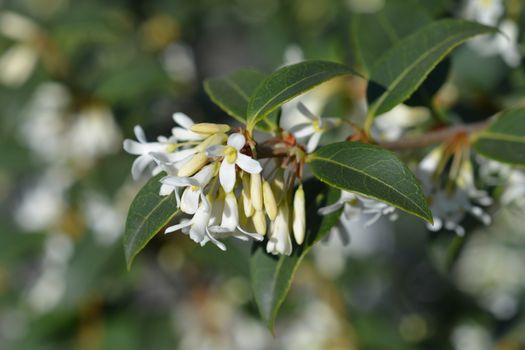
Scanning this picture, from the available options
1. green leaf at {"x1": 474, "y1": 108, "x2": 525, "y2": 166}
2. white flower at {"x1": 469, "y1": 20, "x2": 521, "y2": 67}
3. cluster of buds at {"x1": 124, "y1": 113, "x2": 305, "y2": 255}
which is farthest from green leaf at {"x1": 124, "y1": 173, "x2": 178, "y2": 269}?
white flower at {"x1": 469, "y1": 20, "x2": 521, "y2": 67}

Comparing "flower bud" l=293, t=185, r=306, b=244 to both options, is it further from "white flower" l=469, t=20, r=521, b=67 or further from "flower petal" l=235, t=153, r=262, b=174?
"white flower" l=469, t=20, r=521, b=67

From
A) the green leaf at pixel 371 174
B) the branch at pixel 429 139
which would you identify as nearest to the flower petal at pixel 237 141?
the green leaf at pixel 371 174

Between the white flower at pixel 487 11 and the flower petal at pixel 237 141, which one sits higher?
the flower petal at pixel 237 141

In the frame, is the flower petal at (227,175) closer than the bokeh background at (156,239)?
Yes

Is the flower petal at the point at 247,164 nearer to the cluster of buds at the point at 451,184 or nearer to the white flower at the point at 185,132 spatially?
the white flower at the point at 185,132

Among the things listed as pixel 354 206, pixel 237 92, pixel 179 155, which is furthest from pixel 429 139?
pixel 179 155

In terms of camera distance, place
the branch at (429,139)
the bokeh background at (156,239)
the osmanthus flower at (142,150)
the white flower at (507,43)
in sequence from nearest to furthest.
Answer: the osmanthus flower at (142,150) → the branch at (429,139) → the white flower at (507,43) → the bokeh background at (156,239)

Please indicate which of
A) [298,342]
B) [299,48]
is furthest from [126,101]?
[298,342]
